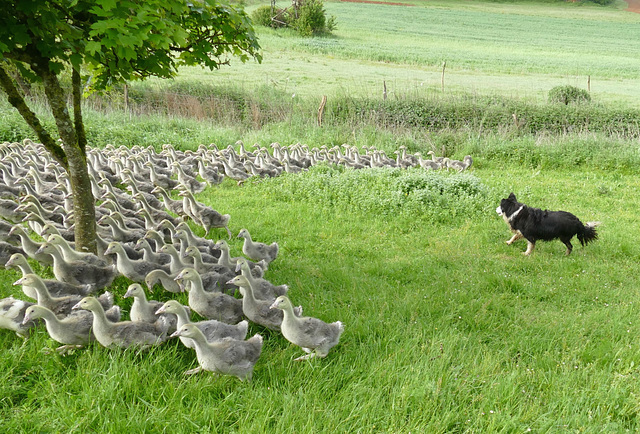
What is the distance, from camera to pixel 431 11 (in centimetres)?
8838

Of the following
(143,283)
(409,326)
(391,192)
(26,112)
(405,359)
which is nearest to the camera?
(405,359)

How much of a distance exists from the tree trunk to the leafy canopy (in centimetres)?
42

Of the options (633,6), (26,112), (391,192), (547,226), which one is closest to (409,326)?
(547,226)

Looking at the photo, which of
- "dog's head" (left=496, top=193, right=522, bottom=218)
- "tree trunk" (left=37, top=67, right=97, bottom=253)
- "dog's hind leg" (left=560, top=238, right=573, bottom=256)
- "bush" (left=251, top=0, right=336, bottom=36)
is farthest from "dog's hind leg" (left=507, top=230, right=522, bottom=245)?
"bush" (left=251, top=0, right=336, bottom=36)

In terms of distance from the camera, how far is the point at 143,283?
21.5 ft

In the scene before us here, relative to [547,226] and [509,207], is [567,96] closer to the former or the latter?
[509,207]

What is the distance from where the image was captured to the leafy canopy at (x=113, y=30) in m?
3.71

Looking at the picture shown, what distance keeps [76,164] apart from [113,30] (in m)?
2.70

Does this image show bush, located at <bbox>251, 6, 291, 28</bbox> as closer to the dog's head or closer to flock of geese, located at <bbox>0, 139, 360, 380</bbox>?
flock of geese, located at <bbox>0, 139, 360, 380</bbox>

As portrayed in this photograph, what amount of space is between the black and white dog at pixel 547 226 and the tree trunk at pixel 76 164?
25.6 ft

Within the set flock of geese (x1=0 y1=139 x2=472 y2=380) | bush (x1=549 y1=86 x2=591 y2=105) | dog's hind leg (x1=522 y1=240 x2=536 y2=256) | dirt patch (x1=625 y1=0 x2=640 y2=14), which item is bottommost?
dog's hind leg (x1=522 y1=240 x2=536 y2=256)

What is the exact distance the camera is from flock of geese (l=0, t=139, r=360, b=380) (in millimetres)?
4715

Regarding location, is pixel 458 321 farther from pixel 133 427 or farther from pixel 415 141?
pixel 415 141

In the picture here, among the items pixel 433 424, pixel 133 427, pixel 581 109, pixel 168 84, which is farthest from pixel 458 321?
pixel 168 84
